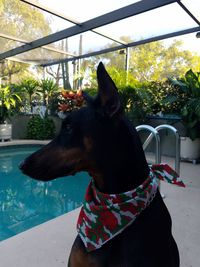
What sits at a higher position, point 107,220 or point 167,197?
point 107,220

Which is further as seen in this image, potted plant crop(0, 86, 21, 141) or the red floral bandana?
potted plant crop(0, 86, 21, 141)

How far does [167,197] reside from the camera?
10.6ft

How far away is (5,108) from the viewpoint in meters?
8.01

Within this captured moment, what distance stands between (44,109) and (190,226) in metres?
7.62

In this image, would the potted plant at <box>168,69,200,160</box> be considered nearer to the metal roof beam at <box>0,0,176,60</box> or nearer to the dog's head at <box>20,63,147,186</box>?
the metal roof beam at <box>0,0,176,60</box>

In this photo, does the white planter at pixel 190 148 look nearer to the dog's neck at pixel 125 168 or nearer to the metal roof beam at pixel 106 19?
the metal roof beam at pixel 106 19

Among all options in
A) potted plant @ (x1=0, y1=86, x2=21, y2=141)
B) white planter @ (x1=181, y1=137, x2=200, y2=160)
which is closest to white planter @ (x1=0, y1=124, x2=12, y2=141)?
potted plant @ (x1=0, y1=86, x2=21, y2=141)

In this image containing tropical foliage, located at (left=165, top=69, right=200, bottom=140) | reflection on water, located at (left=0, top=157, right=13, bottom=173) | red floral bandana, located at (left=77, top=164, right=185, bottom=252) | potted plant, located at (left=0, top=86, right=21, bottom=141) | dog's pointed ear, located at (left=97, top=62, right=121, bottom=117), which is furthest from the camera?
potted plant, located at (left=0, top=86, right=21, bottom=141)

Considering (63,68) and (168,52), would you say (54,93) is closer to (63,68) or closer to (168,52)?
(63,68)

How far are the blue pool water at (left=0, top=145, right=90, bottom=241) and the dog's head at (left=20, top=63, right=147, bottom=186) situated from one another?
2158mm

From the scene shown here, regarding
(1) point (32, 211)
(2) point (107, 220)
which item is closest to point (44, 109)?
(1) point (32, 211)

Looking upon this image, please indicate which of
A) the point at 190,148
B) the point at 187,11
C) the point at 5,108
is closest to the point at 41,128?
the point at 5,108

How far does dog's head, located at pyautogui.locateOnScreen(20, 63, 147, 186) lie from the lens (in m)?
1.04

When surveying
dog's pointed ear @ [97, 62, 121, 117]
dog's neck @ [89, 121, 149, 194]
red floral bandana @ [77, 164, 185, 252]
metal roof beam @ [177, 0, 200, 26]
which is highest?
metal roof beam @ [177, 0, 200, 26]
